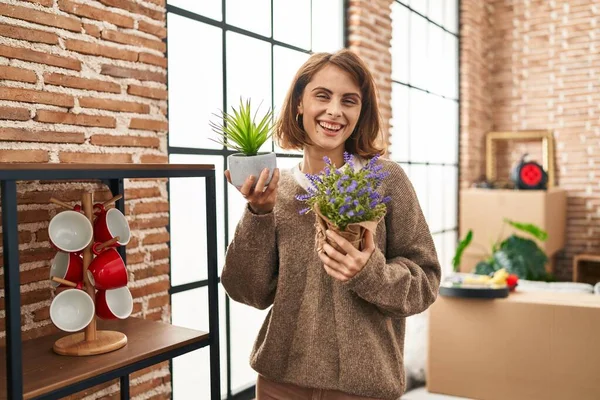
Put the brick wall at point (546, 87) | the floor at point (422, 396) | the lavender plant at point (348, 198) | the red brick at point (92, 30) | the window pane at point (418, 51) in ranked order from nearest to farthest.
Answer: the lavender plant at point (348, 198) < the red brick at point (92, 30) < the floor at point (422, 396) < the window pane at point (418, 51) < the brick wall at point (546, 87)

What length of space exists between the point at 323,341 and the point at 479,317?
5.93 ft

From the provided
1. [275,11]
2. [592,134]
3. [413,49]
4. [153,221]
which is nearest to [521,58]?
[592,134]

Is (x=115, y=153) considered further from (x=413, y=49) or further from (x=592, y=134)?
(x=592, y=134)

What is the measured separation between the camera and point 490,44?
6.70 m

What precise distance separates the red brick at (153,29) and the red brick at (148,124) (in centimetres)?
33

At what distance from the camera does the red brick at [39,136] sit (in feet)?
5.66

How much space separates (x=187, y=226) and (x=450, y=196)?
3.90 meters

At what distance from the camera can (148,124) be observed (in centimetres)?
224

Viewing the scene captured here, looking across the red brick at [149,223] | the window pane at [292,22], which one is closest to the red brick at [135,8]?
the red brick at [149,223]

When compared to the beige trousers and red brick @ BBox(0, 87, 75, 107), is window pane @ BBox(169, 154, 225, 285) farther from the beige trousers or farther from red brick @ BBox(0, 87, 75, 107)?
the beige trousers

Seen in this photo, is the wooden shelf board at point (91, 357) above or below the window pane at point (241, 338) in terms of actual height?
above

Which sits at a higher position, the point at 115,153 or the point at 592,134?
the point at 592,134

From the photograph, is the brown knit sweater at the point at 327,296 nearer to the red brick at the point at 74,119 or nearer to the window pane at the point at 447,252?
the red brick at the point at 74,119

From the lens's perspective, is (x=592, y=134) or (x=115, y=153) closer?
(x=115, y=153)
